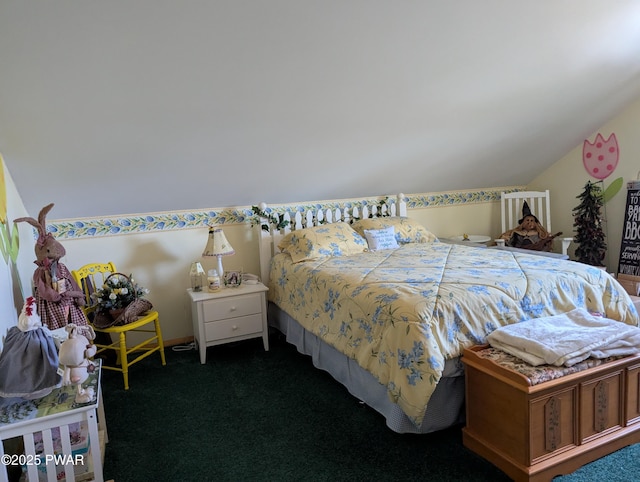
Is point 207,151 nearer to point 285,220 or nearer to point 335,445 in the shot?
point 285,220


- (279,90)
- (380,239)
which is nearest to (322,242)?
(380,239)

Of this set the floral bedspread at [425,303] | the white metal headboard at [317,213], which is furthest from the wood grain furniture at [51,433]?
the white metal headboard at [317,213]

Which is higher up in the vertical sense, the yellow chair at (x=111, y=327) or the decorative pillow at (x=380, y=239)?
the decorative pillow at (x=380, y=239)

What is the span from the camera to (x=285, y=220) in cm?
384

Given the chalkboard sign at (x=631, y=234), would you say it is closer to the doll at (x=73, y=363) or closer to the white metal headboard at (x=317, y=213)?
the white metal headboard at (x=317, y=213)

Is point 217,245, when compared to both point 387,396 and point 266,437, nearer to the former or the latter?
point 266,437

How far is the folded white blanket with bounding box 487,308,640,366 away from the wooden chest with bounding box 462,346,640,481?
65 millimetres

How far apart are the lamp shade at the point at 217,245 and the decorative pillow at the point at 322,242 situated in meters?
0.47

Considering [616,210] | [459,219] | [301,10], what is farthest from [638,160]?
[301,10]

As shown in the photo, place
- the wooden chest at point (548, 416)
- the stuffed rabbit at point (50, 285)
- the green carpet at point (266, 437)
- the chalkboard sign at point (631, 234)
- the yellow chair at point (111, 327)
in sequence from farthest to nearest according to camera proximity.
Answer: the chalkboard sign at point (631, 234) → the yellow chair at point (111, 327) → the stuffed rabbit at point (50, 285) → the green carpet at point (266, 437) → the wooden chest at point (548, 416)

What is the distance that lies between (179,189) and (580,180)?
12.6 ft

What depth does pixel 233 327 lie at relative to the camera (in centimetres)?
330

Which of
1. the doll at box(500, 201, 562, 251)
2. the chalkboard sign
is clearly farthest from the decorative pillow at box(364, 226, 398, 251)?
the chalkboard sign

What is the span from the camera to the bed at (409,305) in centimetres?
205
